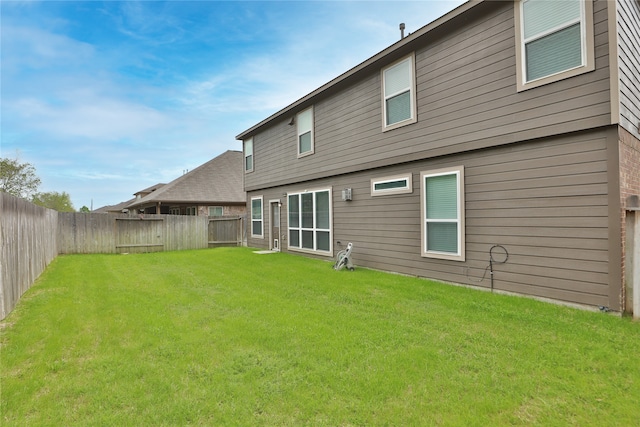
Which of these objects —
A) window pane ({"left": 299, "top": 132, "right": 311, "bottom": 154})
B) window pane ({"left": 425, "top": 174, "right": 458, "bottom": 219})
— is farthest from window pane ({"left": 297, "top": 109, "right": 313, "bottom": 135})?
window pane ({"left": 425, "top": 174, "right": 458, "bottom": 219})

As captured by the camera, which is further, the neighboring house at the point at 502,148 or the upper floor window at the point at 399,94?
the upper floor window at the point at 399,94

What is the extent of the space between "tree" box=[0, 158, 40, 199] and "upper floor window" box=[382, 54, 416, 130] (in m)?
30.0

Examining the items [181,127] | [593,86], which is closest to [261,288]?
[593,86]

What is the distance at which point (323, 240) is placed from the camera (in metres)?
9.34

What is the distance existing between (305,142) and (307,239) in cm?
311

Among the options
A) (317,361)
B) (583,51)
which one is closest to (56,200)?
(317,361)

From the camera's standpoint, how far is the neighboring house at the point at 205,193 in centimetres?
1816

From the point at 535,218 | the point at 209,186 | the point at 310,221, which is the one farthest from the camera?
the point at 209,186

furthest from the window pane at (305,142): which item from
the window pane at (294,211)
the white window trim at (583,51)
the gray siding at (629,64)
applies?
the gray siding at (629,64)

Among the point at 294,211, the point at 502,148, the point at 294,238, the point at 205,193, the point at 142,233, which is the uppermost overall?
the point at 205,193

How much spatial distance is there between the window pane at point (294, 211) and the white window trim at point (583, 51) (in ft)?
23.0

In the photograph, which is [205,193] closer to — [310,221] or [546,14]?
[310,221]

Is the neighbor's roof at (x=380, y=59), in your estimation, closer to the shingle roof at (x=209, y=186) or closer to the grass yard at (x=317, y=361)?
the grass yard at (x=317, y=361)

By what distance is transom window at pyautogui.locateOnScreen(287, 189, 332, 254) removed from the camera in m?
9.20
